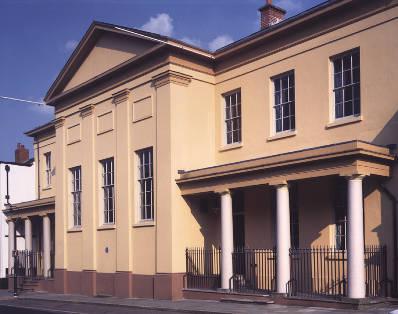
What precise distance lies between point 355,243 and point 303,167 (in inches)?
102

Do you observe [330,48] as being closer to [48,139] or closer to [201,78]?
[201,78]

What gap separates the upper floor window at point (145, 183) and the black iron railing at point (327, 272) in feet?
20.9

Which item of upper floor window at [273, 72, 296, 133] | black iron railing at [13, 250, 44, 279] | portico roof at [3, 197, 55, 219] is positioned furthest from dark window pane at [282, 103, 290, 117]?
black iron railing at [13, 250, 44, 279]

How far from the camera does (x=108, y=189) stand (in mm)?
25219

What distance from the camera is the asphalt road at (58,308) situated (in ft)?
62.5

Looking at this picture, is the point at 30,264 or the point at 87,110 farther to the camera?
the point at 30,264

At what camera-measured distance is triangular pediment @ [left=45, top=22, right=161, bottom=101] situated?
23.2 meters

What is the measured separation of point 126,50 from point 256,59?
5681 millimetres

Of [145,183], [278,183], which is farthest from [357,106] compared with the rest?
[145,183]

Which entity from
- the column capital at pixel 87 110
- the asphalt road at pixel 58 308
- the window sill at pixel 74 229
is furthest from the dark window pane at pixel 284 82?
the window sill at pixel 74 229

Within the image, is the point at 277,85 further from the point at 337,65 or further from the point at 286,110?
the point at 337,65

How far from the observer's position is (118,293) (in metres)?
23.3

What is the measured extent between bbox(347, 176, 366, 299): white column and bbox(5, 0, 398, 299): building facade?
0.11 ft

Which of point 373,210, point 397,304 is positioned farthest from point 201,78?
point 397,304
